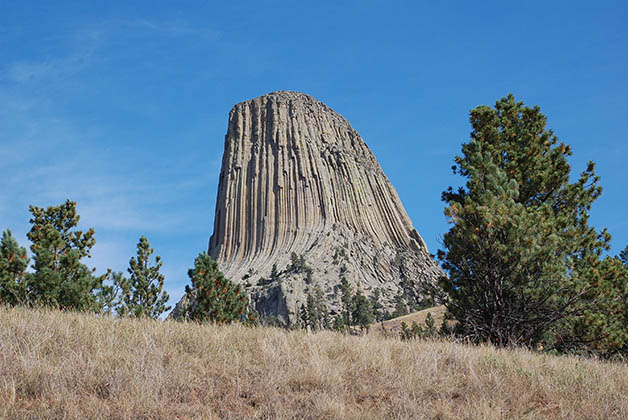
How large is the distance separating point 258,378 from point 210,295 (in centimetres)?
1947

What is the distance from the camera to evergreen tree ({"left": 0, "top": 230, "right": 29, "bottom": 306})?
18.4m

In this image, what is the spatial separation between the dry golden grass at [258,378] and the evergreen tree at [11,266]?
10751 mm

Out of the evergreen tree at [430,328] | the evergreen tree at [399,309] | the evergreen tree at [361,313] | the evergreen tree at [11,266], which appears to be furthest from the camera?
the evergreen tree at [399,309]

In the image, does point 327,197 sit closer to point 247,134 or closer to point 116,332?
point 247,134

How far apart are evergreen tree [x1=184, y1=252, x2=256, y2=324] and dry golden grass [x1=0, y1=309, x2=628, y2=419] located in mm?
16488

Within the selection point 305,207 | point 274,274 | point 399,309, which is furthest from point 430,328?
point 305,207

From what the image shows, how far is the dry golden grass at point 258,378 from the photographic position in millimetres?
6383

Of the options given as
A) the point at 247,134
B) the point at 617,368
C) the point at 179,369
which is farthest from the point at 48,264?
the point at 247,134

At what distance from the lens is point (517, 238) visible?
42.8 ft

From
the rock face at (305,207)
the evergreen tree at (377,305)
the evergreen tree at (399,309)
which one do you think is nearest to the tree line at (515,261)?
the evergreen tree at (399,309)

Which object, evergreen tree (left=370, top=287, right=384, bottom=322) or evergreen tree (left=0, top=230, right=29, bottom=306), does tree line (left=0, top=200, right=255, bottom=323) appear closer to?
evergreen tree (left=0, top=230, right=29, bottom=306)

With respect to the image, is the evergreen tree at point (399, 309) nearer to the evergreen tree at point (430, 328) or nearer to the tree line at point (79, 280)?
the evergreen tree at point (430, 328)

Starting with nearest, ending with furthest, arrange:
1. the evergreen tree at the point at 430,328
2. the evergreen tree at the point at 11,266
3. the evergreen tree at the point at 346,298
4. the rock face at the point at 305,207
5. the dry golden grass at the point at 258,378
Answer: the dry golden grass at the point at 258,378 < the evergreen tree at the point at 430,328 < the evergreen tree at the point at 11,266 < the evergreen tree at the point at 346,298 < the rock face at the point at 305,207

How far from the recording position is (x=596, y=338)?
15883 millimetres
